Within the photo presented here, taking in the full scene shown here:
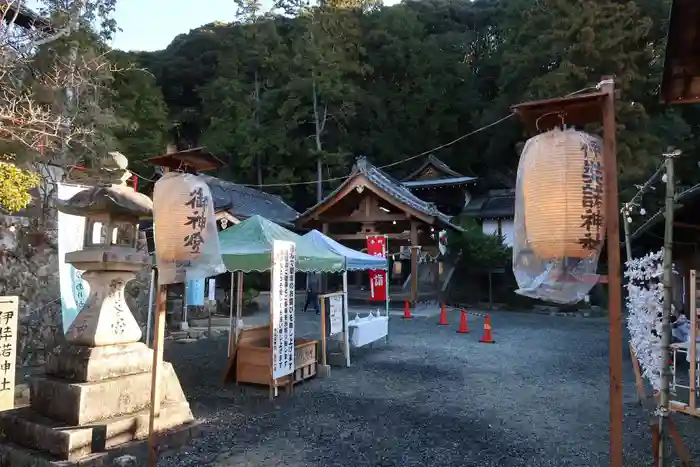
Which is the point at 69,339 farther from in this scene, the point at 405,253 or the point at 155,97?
the point at 155,97

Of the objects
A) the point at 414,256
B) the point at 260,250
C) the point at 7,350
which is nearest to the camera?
the point at 7,350

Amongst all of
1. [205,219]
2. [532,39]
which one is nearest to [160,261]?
[205,219]

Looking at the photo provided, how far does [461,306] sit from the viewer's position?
949 inches

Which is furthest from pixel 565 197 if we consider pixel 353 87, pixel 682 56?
pixel 353 87

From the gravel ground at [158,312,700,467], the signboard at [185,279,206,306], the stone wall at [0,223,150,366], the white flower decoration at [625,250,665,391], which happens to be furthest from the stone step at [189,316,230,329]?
the white flower decoration at [625,250,665,391]

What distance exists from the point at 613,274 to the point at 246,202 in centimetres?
2301

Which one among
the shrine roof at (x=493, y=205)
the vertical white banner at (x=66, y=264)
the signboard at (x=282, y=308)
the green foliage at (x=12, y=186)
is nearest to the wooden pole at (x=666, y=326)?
the signboard at (x=282, y=308)

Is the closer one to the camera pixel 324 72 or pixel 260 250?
pixel 260 250

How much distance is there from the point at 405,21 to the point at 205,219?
3710 cm

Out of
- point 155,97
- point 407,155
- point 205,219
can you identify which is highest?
point 155,97

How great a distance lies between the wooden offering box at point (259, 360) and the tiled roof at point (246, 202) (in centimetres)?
1258

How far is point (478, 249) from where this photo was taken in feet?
78.5

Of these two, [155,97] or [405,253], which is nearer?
[405,253]

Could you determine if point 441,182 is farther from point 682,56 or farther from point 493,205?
point 682,56
